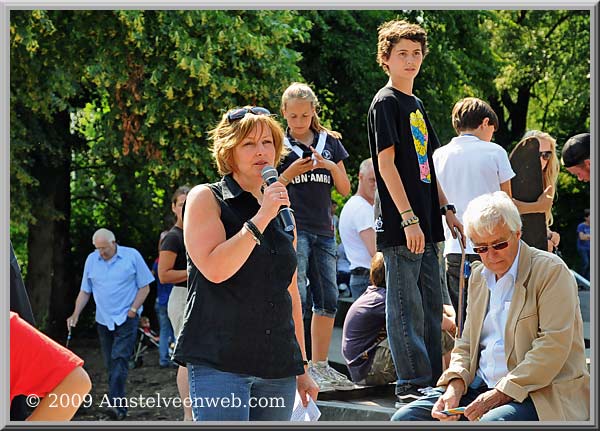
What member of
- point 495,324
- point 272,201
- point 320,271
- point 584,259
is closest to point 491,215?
point 495,324

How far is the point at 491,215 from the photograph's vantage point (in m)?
4.06

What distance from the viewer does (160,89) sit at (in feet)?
37.5

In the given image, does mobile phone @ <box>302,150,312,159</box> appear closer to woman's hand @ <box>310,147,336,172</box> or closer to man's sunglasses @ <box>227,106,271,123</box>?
woman's hand @ <box>310,147,336,172</box>

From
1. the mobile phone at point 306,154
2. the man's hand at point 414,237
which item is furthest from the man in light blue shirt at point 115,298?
the man's hand at point 414,237

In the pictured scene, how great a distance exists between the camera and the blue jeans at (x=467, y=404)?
154 inches

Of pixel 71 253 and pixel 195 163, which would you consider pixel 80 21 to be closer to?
pixel 195 163

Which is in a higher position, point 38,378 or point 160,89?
point 160,89

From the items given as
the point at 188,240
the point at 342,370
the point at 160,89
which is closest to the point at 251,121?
the point at 188,240

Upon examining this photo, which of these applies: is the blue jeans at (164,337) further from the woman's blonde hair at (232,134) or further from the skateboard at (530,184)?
the woman's blonde hair at (232,134)

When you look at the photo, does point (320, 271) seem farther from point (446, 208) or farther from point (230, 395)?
point (230, 395)

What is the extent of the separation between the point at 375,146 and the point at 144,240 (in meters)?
13.4

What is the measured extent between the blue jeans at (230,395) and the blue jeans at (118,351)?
6585 mm

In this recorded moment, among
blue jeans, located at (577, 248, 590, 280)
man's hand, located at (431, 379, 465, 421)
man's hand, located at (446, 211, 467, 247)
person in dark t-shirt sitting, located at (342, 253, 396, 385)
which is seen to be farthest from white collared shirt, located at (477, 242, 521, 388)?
blue jeans, located at (577, 248, 590, 280)

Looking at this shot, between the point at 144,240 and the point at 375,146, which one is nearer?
the point at 375,146
